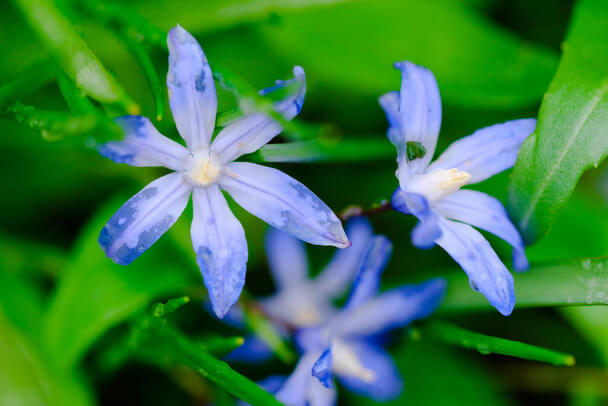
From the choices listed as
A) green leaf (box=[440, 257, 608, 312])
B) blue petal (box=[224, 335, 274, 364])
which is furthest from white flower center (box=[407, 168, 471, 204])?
blue petal (box=[224, 335, 274, 364])

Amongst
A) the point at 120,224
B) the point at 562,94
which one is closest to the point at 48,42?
the point at 120,224

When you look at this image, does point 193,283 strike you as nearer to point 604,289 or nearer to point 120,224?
point 120,224

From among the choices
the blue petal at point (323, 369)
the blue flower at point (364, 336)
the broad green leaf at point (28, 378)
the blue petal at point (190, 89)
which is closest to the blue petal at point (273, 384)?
the blue flower at point (364, 336)

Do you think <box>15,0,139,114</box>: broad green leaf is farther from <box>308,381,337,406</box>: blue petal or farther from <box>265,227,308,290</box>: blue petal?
<box>265,227,308,290</box>: blue petal

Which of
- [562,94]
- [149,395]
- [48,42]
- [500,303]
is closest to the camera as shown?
[48,42]

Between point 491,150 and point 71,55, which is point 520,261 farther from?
point 71,55

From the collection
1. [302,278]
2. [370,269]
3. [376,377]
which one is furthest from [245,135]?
[302,278]

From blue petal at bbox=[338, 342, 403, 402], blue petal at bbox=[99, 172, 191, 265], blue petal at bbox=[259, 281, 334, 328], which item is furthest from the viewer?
blue petal at bbox=[259, 281, 334, 328]
